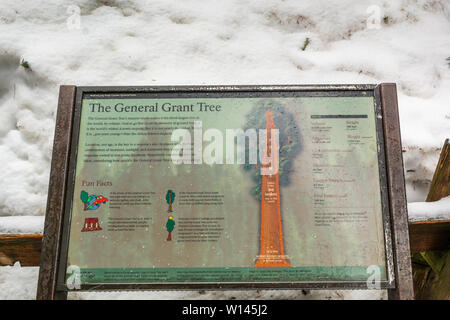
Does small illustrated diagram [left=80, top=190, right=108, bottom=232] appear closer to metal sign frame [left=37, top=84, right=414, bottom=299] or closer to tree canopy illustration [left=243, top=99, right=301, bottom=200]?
metal sign frame [left=37, top=84, right=414, bottom=299]

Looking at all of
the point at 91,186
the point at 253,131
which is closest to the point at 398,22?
the point at 253,131

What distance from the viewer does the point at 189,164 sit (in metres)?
1.31

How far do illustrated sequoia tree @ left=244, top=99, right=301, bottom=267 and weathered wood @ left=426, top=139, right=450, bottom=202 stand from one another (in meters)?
0.80

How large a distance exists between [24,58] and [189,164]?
56.2 inches

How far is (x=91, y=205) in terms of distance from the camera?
1.28 m

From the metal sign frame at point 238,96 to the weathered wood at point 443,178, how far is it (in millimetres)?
396

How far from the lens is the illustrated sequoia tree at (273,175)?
1257mm

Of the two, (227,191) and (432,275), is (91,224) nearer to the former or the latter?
(227,191)

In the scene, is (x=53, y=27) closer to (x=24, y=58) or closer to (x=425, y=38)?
(x=24, y=58)

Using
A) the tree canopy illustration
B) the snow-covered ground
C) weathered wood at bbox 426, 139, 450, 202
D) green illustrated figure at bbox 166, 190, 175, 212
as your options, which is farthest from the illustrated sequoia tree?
weathered wood at bbox 426, 139, 450, 202

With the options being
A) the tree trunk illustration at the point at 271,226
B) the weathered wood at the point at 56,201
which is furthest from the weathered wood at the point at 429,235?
the weathered wood at the point at 56,201

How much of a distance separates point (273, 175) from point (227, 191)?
218mm

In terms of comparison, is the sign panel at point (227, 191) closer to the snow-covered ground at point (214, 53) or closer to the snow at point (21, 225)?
the snow at point (21, 225)

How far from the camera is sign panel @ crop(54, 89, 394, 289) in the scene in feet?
4.09
